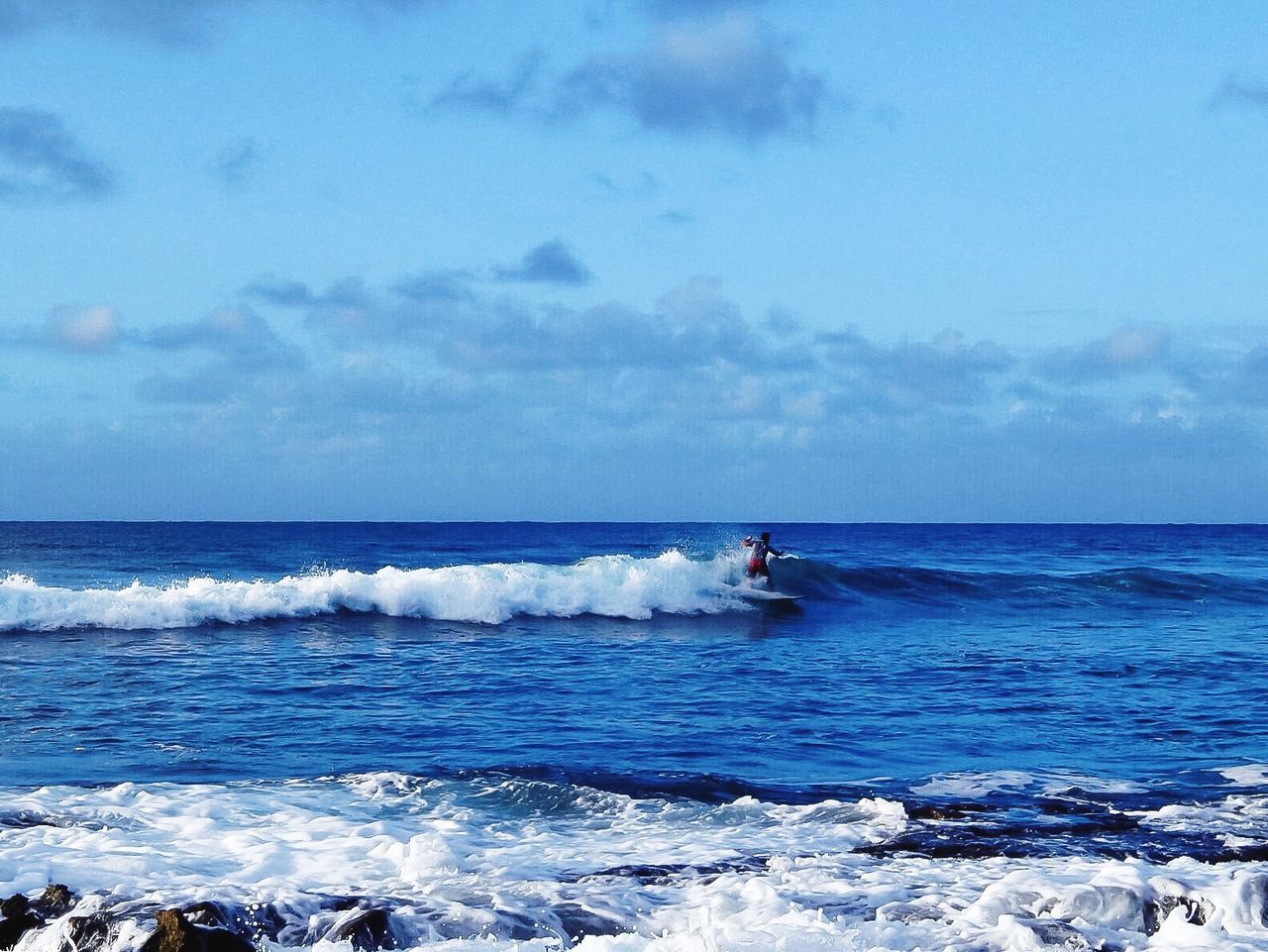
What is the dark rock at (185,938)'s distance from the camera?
233 inches

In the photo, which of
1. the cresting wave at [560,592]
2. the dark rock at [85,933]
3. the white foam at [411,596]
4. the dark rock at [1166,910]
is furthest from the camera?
the cresting wave at [560,592]

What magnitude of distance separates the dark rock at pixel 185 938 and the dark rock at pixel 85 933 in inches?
16.6

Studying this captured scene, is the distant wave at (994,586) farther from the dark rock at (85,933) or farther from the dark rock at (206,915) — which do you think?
the dark rock at (85,933)

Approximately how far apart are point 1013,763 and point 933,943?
5206 mm

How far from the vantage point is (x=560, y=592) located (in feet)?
88.8

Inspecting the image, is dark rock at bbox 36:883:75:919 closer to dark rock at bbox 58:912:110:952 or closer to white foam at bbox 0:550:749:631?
dark rock at bbox 58:912:110:952

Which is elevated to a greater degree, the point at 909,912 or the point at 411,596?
the point at 411,596

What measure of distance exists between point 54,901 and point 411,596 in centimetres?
1907

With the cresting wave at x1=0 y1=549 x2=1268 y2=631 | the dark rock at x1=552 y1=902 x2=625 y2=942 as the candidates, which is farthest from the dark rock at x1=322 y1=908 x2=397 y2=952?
the cresting wave at x1=0 y1=549 x2=1268 y2=631

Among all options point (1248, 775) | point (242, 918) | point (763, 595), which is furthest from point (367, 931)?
point (763, 595)

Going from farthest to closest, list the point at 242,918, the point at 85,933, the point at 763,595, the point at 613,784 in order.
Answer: the point at 763,595 → the point at 613,784 → the point at 242,918 → the point at 85,933

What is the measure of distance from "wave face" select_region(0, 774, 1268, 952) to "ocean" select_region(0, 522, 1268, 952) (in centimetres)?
3

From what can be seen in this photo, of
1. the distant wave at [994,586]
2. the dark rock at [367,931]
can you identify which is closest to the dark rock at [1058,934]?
the dark rock at [367,931]

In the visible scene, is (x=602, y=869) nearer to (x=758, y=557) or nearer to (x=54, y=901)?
(x=54, y=901)
